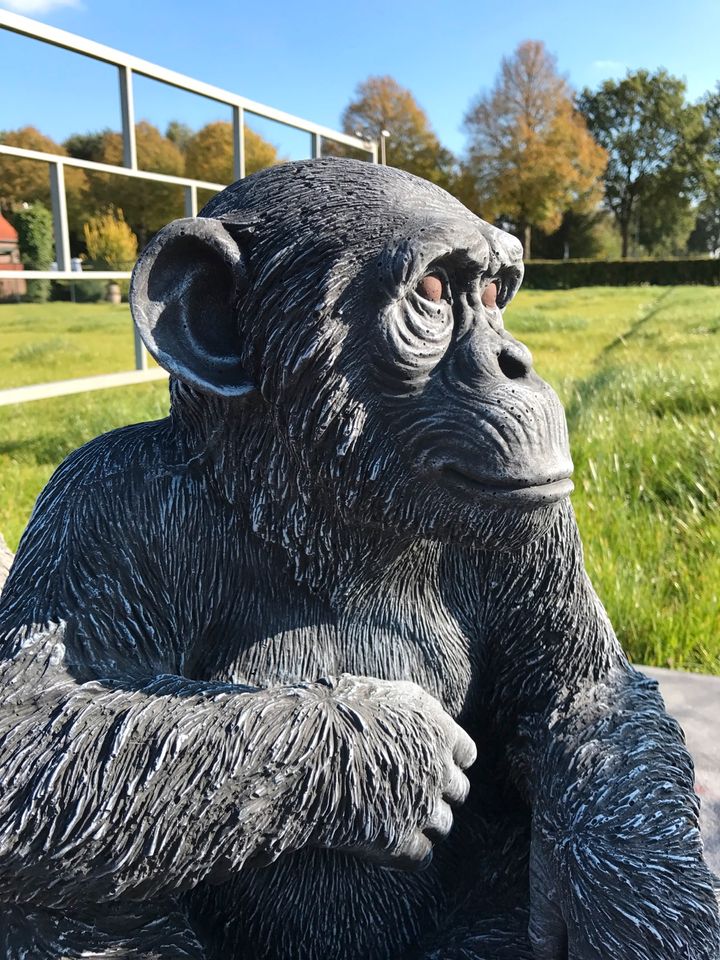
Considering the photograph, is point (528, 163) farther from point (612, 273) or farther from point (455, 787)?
point (455, 787)

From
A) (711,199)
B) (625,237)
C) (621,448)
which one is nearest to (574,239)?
(625,237)

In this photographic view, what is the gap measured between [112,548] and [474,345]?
0.40 metres

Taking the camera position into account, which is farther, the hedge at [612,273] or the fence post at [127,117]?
the hedge at [612,273]

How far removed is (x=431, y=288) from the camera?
75 centimetres

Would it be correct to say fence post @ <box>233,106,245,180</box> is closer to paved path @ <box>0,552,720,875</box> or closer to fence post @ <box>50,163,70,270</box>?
fence post @ <box>50,163,70,270</box>

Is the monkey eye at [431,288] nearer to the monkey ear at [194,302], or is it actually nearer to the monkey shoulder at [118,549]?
the monkey ear at [194,302]

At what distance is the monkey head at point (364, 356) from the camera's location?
730mm

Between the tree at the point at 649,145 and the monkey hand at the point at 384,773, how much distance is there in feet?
127

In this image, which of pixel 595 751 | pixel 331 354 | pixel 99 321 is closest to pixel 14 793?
pixel 331 354

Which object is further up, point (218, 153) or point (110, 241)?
point (218, 153)

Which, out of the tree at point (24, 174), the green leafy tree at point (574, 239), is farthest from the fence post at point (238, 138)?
the green leafy tree at point (574, 239)

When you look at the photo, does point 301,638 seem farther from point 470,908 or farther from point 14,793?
point 470,908

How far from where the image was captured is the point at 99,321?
16.7ft

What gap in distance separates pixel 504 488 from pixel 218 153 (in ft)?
21.0
